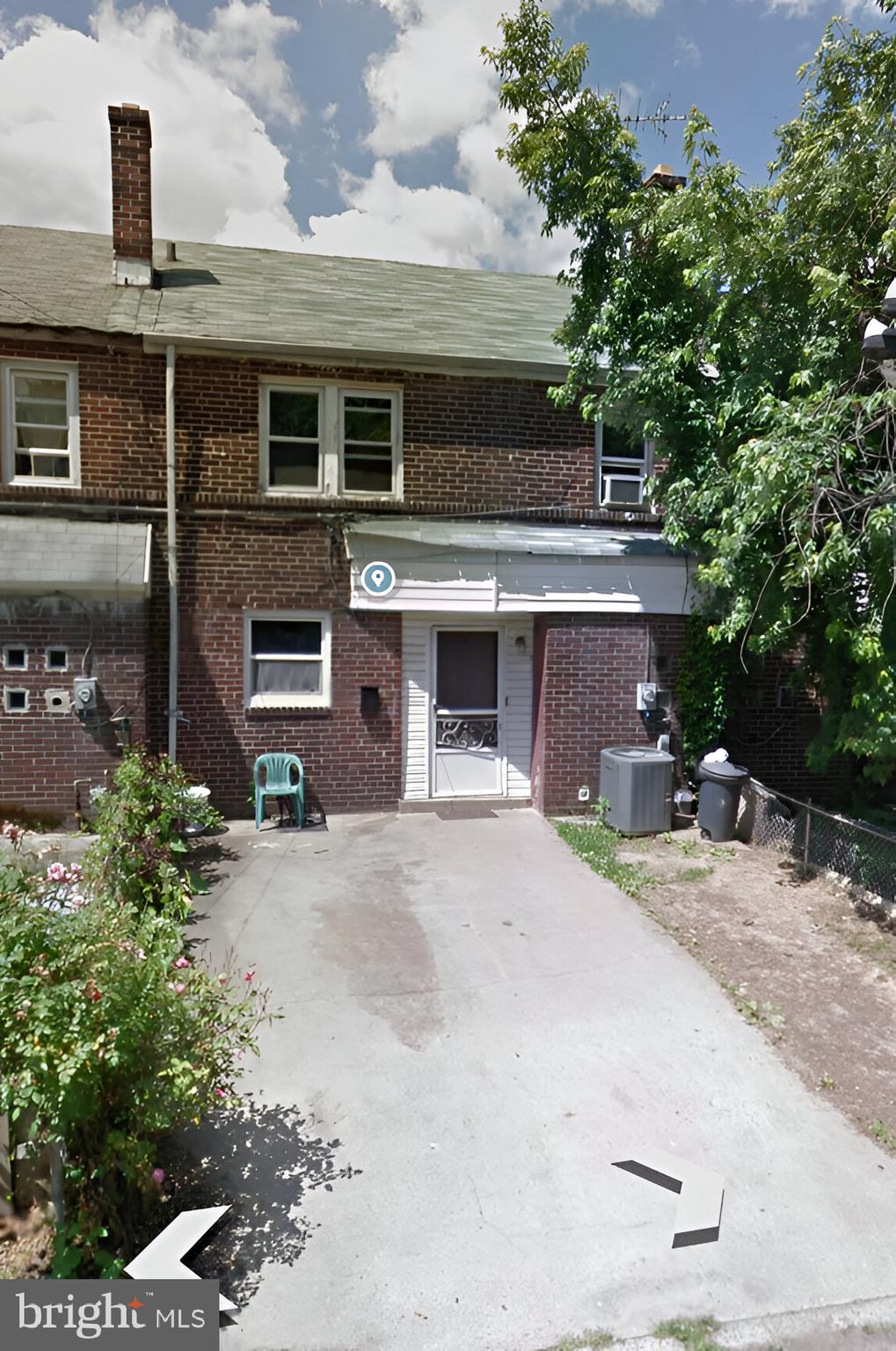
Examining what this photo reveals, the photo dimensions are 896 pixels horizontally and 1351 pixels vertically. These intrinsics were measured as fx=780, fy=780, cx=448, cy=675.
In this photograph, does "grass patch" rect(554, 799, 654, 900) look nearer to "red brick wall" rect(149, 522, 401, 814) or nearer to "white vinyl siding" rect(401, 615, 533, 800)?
"white vinyl siding" rect(401, 615, 533, 800)

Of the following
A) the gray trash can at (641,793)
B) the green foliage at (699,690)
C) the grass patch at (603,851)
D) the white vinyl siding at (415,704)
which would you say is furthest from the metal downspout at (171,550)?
the green foliage at (699,690)

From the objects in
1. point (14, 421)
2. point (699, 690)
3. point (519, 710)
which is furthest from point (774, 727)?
point (14, 421)

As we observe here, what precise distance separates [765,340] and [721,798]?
498cm

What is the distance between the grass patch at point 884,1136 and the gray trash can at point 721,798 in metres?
4.98

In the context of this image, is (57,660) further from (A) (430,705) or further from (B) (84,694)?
(A) (430,705)

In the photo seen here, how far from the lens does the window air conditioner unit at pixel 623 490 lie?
1033 centimetres

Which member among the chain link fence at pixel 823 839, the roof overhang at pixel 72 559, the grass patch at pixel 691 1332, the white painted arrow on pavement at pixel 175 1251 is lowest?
the grass patch at pixel 691 1332

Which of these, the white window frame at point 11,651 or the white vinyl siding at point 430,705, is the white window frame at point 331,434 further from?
the white window frame at point 11,651

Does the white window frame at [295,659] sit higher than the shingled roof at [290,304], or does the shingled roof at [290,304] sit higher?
the shingled roof at [290,304]

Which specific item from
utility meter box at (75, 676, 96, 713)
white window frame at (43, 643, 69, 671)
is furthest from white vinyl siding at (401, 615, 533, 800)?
white window frame at (43, 643, 69, 671)

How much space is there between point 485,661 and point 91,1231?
785cm

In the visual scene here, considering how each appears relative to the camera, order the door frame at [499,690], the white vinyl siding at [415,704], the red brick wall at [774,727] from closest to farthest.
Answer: the white vinyl siding at [415,704], the door frame at [499,690], the red brick wall at [774,727]

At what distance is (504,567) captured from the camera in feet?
32.1

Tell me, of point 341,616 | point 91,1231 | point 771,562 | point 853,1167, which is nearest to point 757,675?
point 771,562
